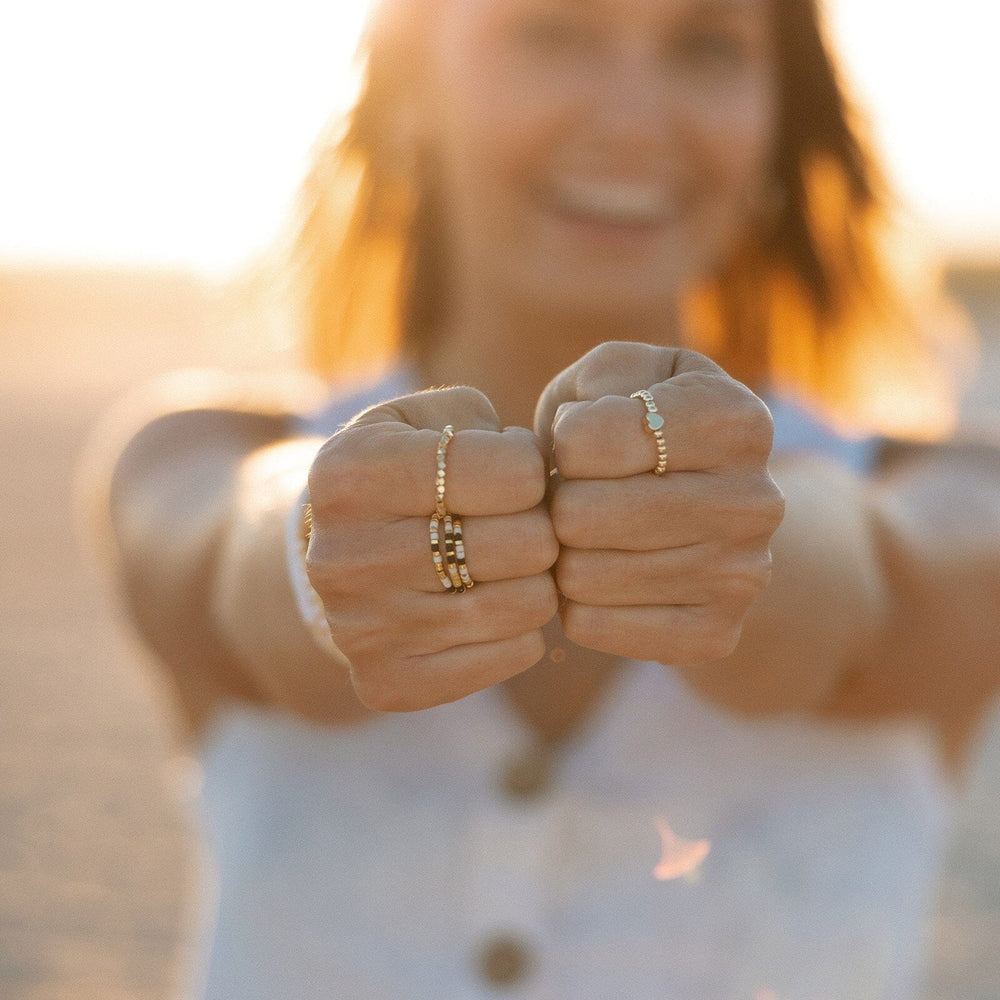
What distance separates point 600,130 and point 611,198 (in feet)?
0.34

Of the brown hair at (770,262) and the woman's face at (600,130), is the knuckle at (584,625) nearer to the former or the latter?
the woman's face at (600,130)

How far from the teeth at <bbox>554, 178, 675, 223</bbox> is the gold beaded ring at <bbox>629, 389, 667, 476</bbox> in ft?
3.41

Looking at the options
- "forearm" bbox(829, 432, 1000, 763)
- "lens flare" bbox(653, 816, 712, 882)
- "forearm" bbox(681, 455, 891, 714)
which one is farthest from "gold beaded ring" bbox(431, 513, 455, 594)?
A: "lens flare" bbox(653, 816, 712, 882)

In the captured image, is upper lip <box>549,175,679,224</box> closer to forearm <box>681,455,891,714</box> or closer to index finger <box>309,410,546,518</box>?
forearm <box>681,455,891,714</box>

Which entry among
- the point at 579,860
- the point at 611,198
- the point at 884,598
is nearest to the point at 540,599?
the point at 884,598

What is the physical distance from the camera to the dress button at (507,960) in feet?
5.02

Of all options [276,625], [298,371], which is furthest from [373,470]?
[298,371]

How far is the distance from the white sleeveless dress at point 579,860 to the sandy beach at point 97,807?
1.78 feet

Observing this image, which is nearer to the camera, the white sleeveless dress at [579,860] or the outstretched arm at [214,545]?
the outstretched arm at [214,545]

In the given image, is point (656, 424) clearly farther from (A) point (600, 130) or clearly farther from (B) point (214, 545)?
(A) point (600, 130)

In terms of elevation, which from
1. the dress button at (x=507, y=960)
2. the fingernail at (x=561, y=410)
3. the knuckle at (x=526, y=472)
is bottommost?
the dress button at (x=507, y=960)

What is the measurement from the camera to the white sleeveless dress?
1.55 metres

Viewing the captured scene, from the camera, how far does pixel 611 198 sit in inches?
69.4

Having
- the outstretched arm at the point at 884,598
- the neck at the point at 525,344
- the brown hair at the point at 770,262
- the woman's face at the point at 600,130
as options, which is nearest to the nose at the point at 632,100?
the woman's face at the point at 600,130
